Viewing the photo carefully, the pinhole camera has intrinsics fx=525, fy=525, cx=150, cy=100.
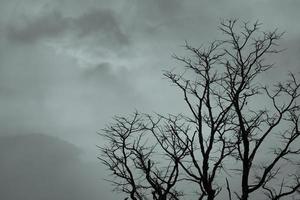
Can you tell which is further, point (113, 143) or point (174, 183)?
point (113, 143)

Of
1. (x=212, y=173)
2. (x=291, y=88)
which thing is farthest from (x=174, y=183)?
(x=291, y=88)

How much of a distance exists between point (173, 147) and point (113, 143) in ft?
8.83

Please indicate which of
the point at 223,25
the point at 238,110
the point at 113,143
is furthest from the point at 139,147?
the point at 223,25

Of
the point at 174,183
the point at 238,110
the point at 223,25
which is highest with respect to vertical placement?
the point at 223,25

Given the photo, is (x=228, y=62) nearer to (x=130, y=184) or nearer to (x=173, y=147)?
(x=173, y=147)

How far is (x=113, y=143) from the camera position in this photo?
23516mm

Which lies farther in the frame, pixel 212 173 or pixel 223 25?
Answer: pixel 223 25

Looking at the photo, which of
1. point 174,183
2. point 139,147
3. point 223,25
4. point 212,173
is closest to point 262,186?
point 212,173

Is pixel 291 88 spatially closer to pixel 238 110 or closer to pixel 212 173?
pixel 238 110

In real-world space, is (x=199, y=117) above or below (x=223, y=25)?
below

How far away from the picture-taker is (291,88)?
23.3m

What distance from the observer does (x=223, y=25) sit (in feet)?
79.0

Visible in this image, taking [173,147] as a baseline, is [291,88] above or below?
above

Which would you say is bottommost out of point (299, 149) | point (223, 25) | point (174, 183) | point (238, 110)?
point (174, 183)
